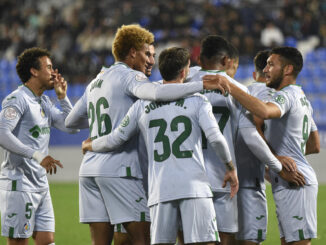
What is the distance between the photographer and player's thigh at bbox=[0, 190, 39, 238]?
18.0 feet

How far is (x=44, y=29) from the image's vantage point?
71.5 ft

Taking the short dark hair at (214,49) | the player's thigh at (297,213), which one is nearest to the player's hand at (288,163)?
the player's thigh at (297,213)

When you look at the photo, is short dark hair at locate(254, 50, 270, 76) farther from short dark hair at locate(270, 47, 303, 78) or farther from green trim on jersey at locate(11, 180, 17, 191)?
green trim on jersey at locate(11, 180, 17, 191)

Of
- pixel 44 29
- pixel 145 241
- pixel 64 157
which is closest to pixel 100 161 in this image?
pixel 145 241

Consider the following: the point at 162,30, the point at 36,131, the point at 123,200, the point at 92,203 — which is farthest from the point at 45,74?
the point at 162,30

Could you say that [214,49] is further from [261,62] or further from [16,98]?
[16,98]

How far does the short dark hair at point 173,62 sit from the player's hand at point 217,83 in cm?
20

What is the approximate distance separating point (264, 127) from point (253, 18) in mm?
15196

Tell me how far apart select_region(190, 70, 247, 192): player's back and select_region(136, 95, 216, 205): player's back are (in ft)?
1.06

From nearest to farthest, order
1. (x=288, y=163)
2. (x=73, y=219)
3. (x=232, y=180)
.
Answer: (x=232, y=180), (x=288, y=163), (x=73, y=219)

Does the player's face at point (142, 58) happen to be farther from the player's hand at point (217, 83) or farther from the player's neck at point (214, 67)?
the player's hand at point (217, 83)

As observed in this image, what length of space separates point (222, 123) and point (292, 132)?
2.36 feet

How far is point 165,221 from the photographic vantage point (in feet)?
14.8

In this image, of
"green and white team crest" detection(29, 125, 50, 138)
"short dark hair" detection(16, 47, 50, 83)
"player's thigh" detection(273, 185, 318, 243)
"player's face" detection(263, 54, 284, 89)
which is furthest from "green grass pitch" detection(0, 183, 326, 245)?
→ "player's face" detection(263, 54, 284, 89)
